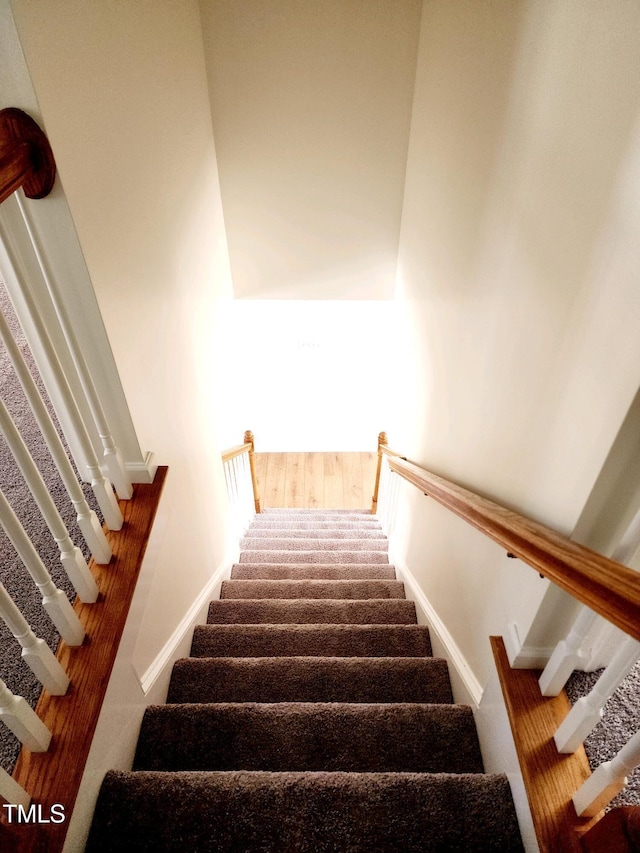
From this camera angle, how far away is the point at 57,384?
1078 mm

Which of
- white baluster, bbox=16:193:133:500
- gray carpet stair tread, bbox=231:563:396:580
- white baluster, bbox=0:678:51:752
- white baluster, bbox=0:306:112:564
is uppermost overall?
gray carpet stair tread, bbox=231:563:396:580

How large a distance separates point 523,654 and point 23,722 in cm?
106

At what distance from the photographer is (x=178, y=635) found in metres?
1.72

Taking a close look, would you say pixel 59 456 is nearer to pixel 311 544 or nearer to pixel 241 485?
pixel 311 544

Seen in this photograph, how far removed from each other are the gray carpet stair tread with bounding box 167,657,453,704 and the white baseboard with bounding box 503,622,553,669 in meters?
0.53

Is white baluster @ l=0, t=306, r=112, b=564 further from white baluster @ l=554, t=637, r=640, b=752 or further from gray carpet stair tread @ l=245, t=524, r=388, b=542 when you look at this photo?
gray carpet stair tread @ l=245, t=524, r=388, b=542

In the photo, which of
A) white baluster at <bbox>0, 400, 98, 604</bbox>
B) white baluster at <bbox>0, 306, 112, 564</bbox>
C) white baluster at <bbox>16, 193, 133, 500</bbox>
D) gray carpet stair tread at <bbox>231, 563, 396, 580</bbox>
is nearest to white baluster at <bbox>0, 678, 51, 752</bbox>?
white baluster at <bbox>0, 400, 98, 604</bbox>

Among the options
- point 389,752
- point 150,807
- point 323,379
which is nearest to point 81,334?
point 150,807

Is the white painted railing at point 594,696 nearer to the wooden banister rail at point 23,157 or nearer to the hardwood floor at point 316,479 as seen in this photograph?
the wooden banister rail at point 23,157

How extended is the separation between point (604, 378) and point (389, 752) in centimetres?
111

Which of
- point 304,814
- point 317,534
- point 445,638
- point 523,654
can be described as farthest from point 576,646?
point 317,534

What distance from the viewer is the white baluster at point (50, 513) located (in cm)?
87

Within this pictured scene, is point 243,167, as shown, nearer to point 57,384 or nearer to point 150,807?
point 57,384

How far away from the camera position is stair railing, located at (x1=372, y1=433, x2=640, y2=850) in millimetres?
711
